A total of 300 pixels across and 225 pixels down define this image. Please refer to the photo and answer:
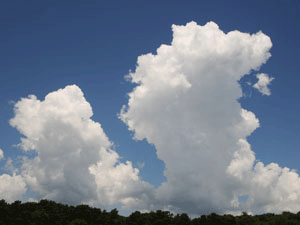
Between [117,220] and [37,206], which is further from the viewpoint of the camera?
[37,206]

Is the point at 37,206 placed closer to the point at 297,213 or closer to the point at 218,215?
the point at 218,215

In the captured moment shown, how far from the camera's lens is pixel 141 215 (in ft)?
172

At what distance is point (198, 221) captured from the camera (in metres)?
48.5

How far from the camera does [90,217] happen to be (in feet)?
175

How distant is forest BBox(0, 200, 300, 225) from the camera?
155 feet

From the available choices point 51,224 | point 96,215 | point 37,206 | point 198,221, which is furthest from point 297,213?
point 37,206

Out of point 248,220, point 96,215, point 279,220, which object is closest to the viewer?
point 279,220

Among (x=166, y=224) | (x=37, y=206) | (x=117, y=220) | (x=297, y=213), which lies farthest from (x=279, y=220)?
(x=37, y=206)

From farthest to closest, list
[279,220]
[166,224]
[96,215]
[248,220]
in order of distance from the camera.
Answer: [96,215], [166,224], [248,220], [279,220]

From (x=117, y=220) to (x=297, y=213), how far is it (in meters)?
26.4

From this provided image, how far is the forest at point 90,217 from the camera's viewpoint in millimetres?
47156

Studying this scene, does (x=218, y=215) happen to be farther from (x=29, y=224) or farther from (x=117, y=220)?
(x=29, y=224)

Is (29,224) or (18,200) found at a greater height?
(18,200)

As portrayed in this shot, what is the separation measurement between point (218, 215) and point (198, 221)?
3.03 meters
